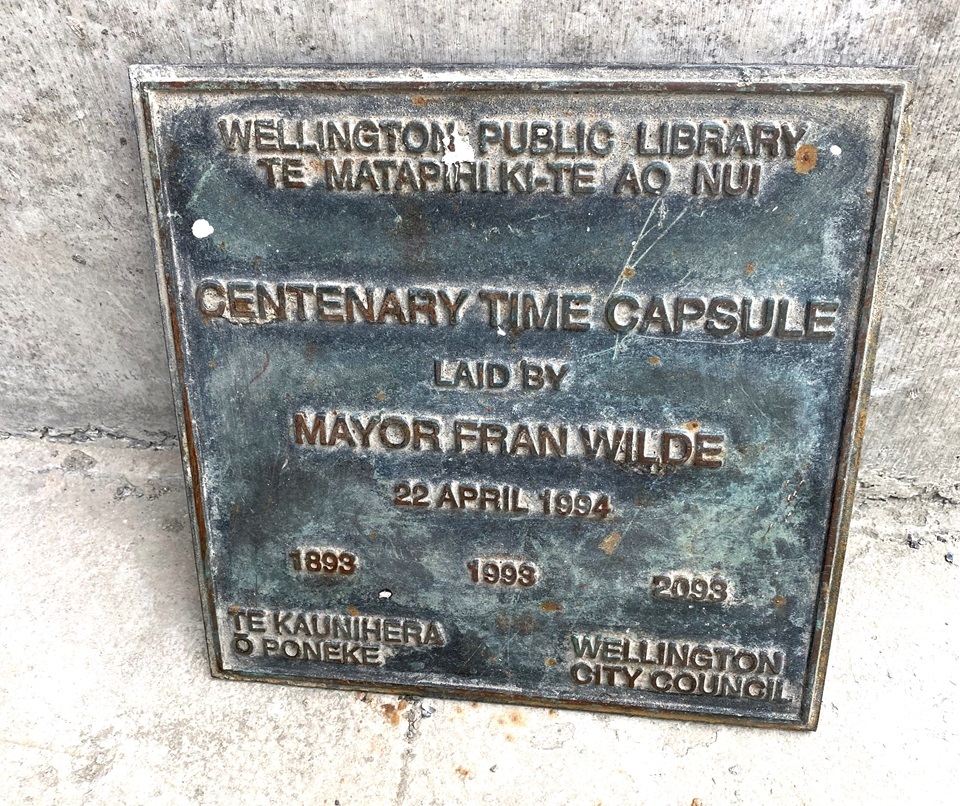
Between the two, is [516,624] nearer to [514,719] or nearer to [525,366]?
[514,719]

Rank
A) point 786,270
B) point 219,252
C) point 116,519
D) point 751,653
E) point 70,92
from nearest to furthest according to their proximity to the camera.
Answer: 1. point 786,270
2. point 219,252
3. point 751,653
4. point 70,92
5. point 116,519

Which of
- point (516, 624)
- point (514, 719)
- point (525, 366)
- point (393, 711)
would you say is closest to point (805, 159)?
point (525, 366)

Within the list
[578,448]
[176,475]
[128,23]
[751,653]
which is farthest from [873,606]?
[128,23]

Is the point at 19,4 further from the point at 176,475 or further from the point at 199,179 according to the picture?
the point at 176,475

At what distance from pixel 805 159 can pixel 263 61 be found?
1.14 metres

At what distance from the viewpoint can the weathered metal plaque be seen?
1.46 metres

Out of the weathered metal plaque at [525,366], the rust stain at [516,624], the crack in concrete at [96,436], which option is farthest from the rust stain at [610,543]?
the crack in concrete at [96,436]

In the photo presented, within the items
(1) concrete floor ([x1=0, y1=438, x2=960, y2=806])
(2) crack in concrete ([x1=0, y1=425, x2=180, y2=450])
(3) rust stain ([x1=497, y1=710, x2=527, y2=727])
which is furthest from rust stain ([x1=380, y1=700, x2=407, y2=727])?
(2) crack in concrete ([x1=0, y1=425, x2=180, y2=450])

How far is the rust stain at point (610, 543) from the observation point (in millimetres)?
1729

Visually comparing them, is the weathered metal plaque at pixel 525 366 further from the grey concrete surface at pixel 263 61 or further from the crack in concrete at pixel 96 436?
the crack in concrete at pixel 96 436

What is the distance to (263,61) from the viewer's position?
1.73 metres

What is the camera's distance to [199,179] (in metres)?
1.57

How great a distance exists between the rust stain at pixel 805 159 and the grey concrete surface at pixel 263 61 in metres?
0.33

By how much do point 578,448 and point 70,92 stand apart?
1439mm
